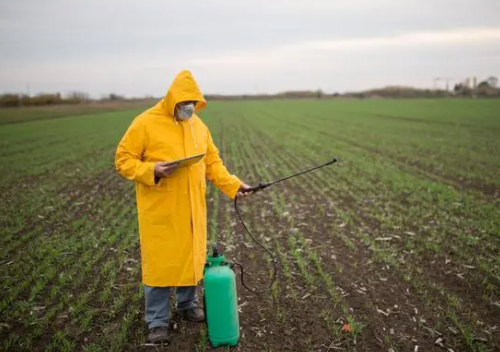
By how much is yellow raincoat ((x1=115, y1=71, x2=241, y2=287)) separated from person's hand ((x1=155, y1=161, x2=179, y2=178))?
19 cm

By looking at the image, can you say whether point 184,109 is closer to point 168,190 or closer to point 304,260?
point 168,190

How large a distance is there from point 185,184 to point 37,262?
13.1 feet

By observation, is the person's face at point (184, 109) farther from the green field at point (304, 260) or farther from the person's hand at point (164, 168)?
the green field at point (304, 260)

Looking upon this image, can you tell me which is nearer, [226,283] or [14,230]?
[226,283]

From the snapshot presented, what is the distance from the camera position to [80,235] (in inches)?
298

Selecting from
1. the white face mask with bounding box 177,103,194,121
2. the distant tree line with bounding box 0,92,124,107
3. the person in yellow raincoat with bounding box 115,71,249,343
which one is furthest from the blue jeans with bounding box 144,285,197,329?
the distant tree line with bounding box 0,92,124,107

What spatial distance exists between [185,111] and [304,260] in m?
3.56

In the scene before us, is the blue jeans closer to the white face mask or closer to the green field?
the green field

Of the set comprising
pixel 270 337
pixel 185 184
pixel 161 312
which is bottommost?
pixel 270 337

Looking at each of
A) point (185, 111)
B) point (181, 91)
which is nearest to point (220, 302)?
point (185, 111)

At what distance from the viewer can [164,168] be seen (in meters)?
3.55

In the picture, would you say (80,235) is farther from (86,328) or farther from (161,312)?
(161,312)

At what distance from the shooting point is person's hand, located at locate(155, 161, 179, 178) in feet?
11.6

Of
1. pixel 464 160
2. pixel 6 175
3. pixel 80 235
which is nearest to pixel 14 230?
pixel 80 235
